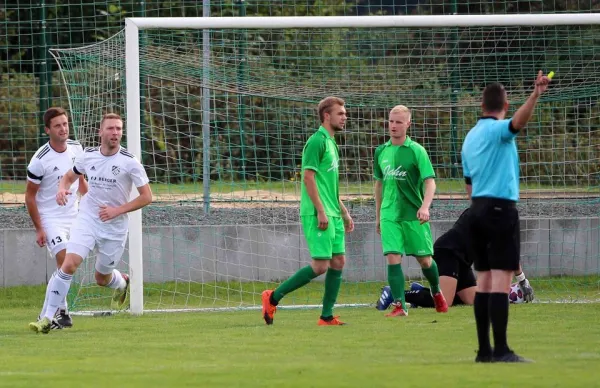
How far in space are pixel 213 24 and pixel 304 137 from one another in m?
3.79

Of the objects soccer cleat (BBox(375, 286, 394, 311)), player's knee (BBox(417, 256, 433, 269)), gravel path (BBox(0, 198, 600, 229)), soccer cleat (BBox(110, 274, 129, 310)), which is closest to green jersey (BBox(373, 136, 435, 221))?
player's knee (BBox(417, 256, 433, 269))

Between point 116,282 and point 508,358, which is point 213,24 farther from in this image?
point 508,358

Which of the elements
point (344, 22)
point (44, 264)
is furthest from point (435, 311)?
point (44, 264)

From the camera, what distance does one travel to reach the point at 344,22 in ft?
45.3

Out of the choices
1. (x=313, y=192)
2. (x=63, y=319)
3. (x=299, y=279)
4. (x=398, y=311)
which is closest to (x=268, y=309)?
(x=299, y=279)

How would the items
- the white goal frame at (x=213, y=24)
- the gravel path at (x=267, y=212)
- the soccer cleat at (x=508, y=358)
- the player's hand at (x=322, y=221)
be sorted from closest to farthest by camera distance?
the soccer cleat at (x=508, y=358)
the player's hand at (x=322, y=221)
the white goal frame at (x=213, y=24)
the gravel path at (x=267, y=212)

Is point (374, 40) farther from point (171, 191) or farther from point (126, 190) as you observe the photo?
point (126, 190)

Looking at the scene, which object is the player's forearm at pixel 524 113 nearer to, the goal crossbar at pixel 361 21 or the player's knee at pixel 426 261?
the player's knee at pixel 426 261

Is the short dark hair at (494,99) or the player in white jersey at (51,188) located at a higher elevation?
the short dark hair at (494,99)

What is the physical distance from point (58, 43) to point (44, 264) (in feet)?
13.0

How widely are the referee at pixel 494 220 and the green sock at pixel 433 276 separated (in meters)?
4.21

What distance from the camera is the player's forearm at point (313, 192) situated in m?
11.3

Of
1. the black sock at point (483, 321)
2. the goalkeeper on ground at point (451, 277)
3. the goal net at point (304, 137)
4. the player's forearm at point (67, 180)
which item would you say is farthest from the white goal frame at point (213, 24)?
the black sock at point (483, 321)

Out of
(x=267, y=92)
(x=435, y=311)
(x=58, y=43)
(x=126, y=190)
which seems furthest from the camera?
(x=58, y=43)
